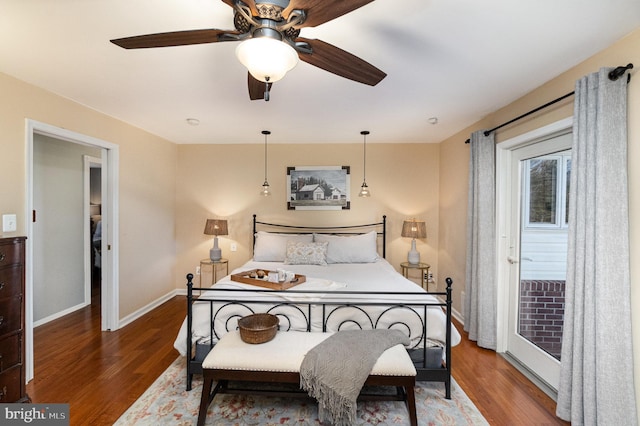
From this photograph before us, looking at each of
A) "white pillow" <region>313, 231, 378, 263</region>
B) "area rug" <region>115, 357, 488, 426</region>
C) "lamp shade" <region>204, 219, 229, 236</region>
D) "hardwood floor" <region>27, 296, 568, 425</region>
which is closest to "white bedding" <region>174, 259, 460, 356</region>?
"area rug" <region>115, 357, 488, 426</region>

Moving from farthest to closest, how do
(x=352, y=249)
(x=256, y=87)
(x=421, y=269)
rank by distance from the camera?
(x=421, y=269)
(x=352, y=249)
(x=256, y=87)

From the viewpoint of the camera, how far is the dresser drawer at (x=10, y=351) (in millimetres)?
1903

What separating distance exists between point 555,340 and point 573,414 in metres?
0.67

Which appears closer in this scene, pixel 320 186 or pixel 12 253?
pixel 12 253

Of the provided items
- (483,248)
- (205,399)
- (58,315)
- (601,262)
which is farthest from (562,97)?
(58,315)

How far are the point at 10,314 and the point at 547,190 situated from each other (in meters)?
4.14

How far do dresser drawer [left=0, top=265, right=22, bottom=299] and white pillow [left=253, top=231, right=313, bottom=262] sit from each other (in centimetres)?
219

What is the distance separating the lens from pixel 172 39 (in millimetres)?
1311

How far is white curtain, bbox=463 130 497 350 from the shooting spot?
278cm

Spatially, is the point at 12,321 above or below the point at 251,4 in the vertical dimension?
below

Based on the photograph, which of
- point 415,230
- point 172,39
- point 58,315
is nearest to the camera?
point 172,39

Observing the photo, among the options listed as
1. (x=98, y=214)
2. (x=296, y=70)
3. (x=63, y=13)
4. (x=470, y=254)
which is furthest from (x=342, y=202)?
(x=98, y=214)

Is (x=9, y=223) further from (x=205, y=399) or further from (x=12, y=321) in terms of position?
(x=205, y=399)

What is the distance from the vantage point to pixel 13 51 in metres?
1.84
